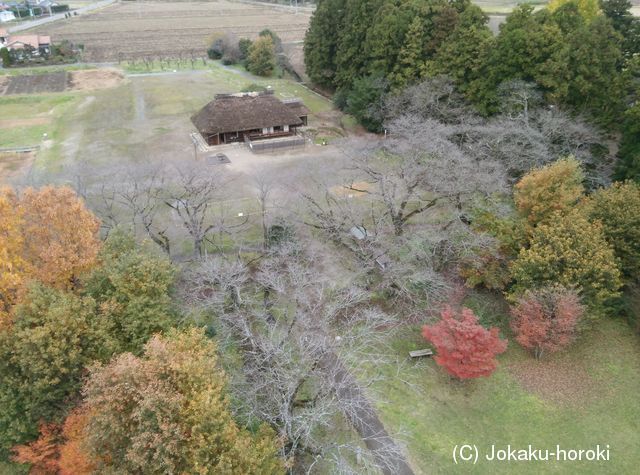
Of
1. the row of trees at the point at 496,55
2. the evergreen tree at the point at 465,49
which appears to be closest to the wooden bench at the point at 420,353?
the row of trees at the point at 496,55

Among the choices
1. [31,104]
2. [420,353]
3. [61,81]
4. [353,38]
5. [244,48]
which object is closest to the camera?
[420,353]

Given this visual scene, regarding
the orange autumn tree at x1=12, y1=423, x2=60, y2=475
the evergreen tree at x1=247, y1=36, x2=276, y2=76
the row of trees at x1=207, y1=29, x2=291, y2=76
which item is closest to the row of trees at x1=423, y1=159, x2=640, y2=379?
the orange autumn tree at x1=12, y1=423, x2=60, y2=475

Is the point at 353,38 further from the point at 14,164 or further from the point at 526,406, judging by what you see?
the point at 526,406

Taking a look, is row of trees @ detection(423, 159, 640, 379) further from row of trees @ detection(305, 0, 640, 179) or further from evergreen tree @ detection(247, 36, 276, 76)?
evergreen tree @ detection(247, 36, 276, 76)

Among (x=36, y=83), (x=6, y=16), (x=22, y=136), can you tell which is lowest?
(x=22, y=136)

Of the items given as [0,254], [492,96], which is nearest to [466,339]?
[0,254]

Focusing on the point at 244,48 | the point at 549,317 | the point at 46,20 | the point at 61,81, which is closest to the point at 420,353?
the point at 549,317
